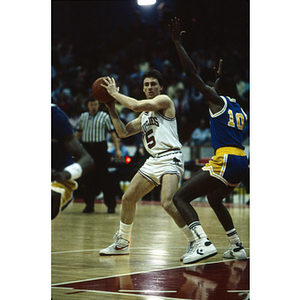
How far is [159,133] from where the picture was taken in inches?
203

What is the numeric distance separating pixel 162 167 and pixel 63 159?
1.51 meters

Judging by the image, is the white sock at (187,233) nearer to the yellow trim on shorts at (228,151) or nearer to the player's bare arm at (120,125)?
the yellow trim on shorts at (228,151)

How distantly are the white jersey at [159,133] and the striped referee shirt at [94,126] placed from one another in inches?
157

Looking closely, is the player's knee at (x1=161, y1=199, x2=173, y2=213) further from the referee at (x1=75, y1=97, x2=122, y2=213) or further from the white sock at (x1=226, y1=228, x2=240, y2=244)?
the referee at (x1=75, y1=97, x2=122, y2=213)

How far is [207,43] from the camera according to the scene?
47.7 ft

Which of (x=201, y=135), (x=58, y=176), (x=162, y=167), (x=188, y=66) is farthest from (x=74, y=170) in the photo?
(x=201, y=135)

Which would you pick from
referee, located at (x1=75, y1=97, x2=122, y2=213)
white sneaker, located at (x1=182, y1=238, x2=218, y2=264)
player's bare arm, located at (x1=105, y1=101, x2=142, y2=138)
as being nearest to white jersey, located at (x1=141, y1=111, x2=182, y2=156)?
player's bare arm, located at (x1=105, y1=101, x2=142, y2=138)

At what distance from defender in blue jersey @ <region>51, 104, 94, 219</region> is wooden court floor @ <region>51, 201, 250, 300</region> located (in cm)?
68

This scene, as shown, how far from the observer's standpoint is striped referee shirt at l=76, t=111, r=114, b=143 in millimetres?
9123
